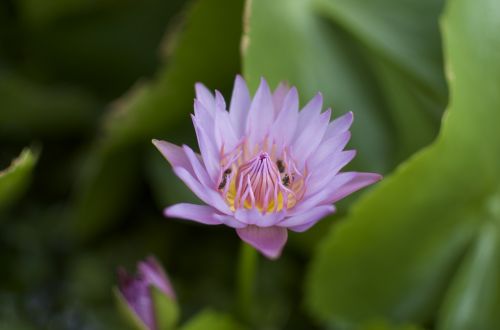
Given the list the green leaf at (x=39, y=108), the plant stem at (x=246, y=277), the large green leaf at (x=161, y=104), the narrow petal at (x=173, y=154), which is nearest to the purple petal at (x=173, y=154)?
the narrow petal at (x=173, y=154)

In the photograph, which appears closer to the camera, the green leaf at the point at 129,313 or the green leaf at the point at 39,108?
the green leaf at the point at 129,313

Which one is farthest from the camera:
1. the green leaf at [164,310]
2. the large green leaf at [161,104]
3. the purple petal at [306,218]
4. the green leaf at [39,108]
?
the green leaf at [39,108]

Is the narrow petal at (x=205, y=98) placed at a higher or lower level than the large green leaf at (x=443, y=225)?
higher

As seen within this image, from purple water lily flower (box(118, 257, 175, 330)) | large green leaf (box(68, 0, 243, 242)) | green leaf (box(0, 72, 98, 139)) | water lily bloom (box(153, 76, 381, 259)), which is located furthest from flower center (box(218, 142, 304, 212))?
green leaf (box(0, 72, 98, 139))

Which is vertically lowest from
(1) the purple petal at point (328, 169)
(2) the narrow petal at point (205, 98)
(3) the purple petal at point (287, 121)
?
(1) the purple petal at point (328, 169)

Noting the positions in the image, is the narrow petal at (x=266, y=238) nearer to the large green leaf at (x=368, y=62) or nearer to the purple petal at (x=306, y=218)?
the purple petal at (x=306, y=218)
